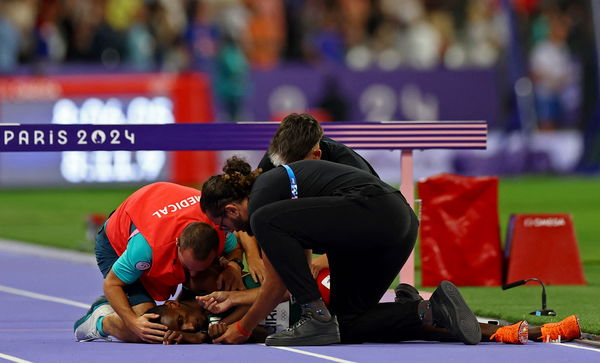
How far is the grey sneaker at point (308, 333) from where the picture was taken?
8461mm

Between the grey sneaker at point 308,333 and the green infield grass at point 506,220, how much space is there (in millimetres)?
1733

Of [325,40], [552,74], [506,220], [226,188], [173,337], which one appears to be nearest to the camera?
[226,188]

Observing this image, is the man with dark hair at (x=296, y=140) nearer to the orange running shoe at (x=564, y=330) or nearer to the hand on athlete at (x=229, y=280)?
the hand on athlete at (x=229, y=280)

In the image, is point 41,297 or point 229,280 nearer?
point 229,280

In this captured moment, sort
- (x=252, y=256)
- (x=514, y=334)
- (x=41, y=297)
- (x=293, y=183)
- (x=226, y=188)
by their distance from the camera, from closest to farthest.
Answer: (x=226, y=188) < (x=293, y=183) < (x=514, y=334) < (x=252, y=256) < (x=41, y=297)

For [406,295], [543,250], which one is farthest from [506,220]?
[406,295]

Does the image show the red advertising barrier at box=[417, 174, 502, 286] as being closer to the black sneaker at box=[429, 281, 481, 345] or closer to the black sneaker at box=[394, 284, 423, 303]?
the black sneaker at box=[394, 284, 423, 303]

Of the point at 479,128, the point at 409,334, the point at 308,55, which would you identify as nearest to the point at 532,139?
the point at 308,55

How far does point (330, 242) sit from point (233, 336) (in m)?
0.84

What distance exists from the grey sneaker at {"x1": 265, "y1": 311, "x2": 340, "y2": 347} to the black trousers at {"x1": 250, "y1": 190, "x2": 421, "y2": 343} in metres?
0.15

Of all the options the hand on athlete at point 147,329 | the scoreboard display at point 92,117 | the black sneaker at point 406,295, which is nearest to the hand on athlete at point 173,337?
the hand on athlete at point 147,329

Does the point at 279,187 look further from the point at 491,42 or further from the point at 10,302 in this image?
the point at 491,42

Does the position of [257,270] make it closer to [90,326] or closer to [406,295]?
[406,295]

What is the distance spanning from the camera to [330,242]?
8.34 meters
